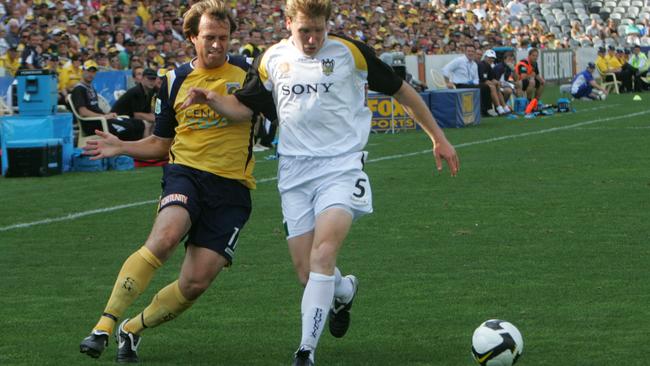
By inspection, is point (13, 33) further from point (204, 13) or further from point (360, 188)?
point (360, 188)

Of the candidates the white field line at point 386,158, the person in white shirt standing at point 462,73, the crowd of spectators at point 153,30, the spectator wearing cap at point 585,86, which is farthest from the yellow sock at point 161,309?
the spectator wearing cap at point 585,86

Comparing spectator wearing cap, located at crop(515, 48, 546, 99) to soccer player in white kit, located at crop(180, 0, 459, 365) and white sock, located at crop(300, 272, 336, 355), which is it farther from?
white sock, located at crop(300, 272, 336, 355)

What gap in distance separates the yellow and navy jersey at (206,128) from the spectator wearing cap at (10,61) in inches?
732

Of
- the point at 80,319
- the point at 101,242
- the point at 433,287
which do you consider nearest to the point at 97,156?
the point at 80,319

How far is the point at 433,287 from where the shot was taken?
8695 millimetres

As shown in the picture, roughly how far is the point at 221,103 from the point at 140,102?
1475 centimetres

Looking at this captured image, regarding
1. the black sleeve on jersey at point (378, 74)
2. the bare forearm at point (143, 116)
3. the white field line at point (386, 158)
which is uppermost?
the black sleeve on jersey at point (378, 74)

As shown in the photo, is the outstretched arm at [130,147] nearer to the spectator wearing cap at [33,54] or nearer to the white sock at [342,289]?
the white sock at [342,289]

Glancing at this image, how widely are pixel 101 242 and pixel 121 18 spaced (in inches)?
787

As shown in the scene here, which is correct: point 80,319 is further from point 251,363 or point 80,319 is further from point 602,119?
point 602,119

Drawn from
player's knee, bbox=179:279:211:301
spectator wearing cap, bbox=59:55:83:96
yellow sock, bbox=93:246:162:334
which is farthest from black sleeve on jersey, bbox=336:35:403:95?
spectator wearing cap, bbox=59:55:83:96

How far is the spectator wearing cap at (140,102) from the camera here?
68.5 ft

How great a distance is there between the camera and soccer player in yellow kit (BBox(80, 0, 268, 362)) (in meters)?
6.58

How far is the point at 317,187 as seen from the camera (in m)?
6.49
